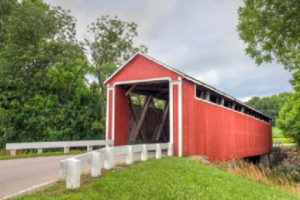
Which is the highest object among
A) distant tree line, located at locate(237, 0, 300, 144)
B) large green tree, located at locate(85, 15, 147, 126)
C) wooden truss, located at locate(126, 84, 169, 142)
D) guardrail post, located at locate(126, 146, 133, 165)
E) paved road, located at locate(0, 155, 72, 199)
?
large green tree, located at locate(85, 15, 147, 126)

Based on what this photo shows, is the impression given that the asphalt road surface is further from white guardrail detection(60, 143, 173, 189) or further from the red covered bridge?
the red covered bridge

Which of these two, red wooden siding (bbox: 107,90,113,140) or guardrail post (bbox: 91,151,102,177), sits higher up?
red wooden siding (bbox: 107,90,113,140)

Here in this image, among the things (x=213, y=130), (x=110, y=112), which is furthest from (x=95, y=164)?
(x=213, y=130)

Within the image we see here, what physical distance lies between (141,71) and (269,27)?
19.3 ft

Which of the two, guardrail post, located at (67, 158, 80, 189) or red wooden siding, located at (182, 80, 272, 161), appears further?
red wooden siding, located at (182, 80, 272, 161)

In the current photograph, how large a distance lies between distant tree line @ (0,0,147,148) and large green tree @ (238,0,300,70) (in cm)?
868

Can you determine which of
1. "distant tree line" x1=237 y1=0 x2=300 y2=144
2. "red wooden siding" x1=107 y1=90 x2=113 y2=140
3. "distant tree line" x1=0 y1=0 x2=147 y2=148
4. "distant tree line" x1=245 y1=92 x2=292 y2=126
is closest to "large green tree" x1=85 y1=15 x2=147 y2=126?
"distant tree line" x1=0 y1=0 x2=147 y2=148

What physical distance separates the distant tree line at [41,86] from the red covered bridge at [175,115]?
180 inches

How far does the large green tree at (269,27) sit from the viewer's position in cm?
973

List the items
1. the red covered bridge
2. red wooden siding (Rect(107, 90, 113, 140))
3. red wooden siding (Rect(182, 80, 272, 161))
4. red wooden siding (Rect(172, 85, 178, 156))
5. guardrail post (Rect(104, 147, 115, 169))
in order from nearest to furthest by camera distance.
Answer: guardrail post (Rect(104, 147, 115, 169)) < red wooden siding (Rect(172, 85, 178, 156)) < the red covered bridge < red wooden siding (Rect(182, 80, 272, 161)) < red wooden siding (Rect(107, 90, 113, 140))

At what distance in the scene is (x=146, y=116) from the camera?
475 inches

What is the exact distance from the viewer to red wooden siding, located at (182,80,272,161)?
344 inches

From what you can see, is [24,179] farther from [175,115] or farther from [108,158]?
[175,115]

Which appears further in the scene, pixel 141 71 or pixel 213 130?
pixel 213 130
